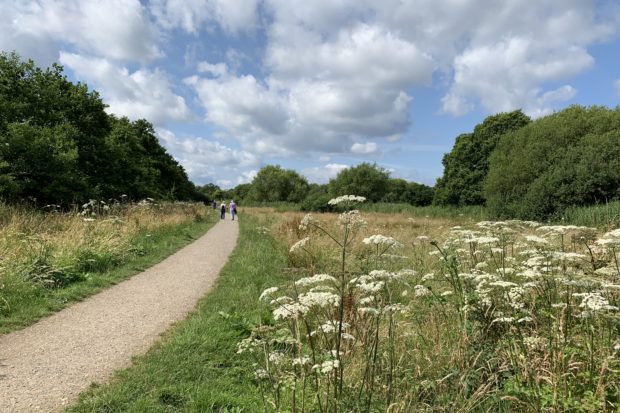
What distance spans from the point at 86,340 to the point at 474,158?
50164 millimetres

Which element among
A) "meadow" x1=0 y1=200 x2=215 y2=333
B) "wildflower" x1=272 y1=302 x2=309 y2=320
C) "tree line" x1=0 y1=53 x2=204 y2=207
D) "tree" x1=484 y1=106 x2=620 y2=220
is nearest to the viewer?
"wildflower" x1=272 y1=302 x2=309 y2=320

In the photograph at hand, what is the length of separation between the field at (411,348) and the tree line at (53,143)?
42.2ft

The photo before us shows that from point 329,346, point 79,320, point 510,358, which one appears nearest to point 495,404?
point 510,358

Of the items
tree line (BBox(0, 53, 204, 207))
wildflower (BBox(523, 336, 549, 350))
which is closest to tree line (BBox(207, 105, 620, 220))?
wildflower (BBox(523, 336, 549, 350))

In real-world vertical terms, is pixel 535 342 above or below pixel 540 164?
below

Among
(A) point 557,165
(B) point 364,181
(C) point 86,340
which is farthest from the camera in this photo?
(B) point 364,181

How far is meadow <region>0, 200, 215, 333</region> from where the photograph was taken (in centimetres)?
630

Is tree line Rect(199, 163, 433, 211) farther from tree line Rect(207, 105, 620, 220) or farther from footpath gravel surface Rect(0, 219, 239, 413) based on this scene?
footpath gravel surface Rect(0, 219, 239, 413)

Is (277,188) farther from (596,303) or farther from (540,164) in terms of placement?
(596,303)

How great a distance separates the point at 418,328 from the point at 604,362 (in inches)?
73.4

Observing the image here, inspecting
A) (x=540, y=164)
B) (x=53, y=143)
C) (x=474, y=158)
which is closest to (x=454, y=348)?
(x=53, y=143)

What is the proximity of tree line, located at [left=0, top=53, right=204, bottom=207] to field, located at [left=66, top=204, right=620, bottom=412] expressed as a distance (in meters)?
12.9

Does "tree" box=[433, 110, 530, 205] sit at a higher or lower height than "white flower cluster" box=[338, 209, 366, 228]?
higher

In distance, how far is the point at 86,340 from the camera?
16.6 ft
